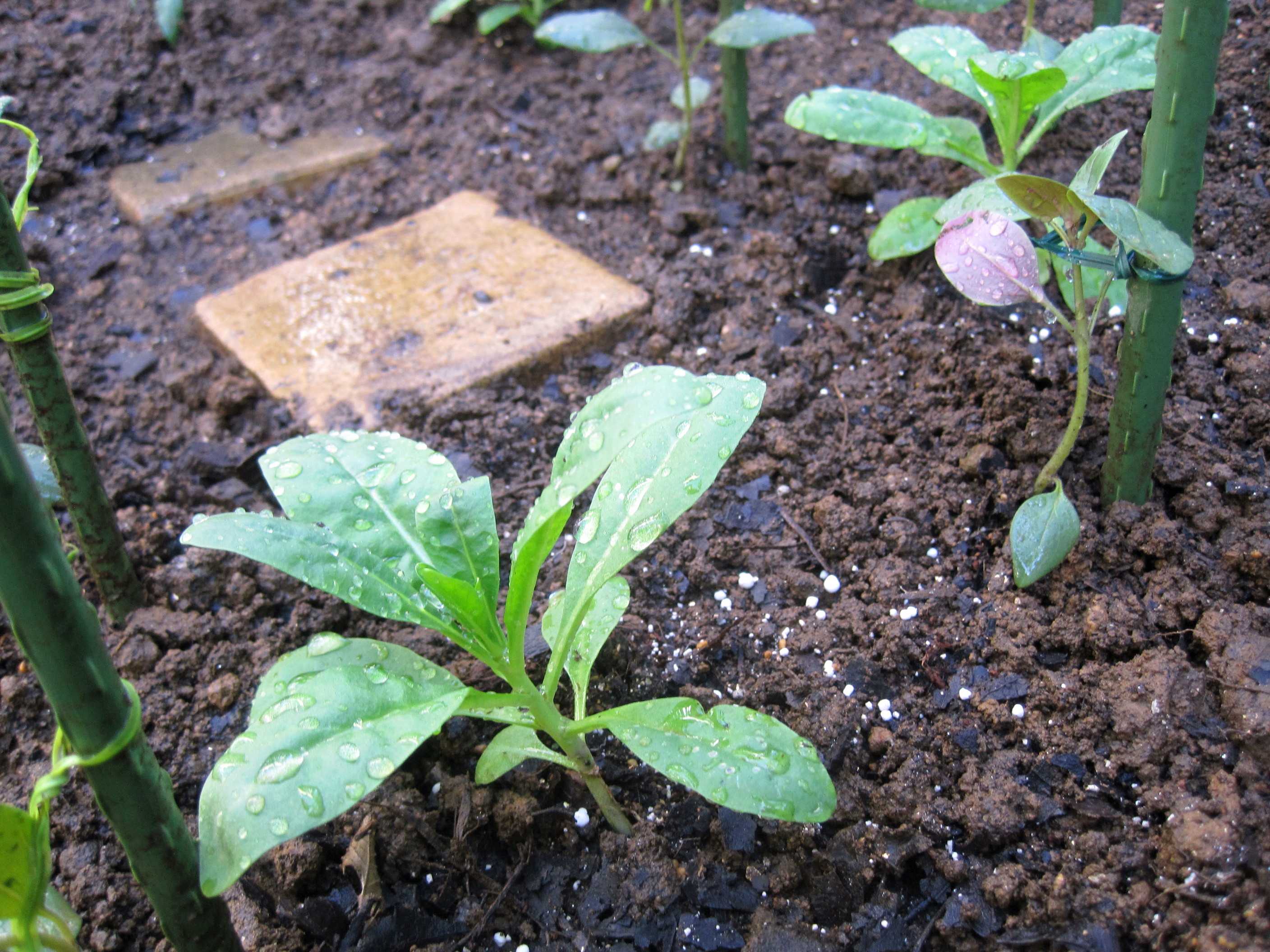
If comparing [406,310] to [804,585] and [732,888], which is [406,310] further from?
[732,888]

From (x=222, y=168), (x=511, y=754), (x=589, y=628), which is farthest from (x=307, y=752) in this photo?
(x=222, y=168)

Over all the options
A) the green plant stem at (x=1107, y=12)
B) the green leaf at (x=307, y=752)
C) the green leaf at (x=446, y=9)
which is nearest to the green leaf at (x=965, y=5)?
the green plant stem at (x=1107, y=12)

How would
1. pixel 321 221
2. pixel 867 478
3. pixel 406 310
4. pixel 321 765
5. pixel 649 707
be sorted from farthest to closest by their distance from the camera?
pixel 321 221 < pixel 406 310 < pixel 867 478 < pixel 649 707 < pixel 321 765

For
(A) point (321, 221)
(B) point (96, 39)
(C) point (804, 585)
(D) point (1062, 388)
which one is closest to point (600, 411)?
(C) point (804, 585)

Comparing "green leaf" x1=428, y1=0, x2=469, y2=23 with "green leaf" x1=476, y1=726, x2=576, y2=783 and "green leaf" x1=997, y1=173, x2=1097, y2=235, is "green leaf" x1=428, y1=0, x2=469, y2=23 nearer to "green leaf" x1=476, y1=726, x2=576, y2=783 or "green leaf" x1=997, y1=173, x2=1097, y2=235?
"green leaf" x1=997, y1=173, x2=1097, y2=235

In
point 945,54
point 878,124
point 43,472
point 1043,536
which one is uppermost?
point 945,54

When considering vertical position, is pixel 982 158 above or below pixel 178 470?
above

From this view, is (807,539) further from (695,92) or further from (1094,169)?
(695,92)
